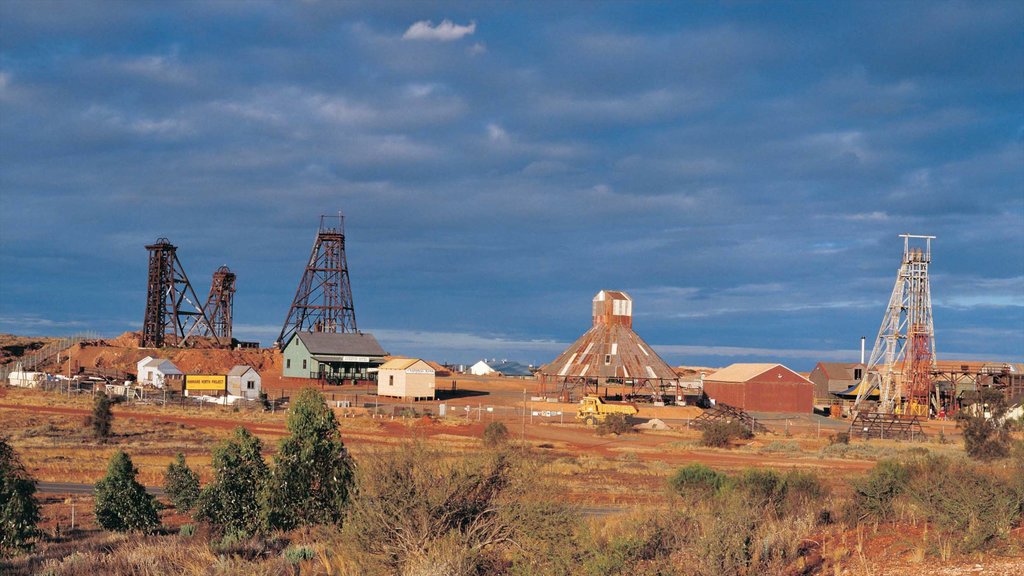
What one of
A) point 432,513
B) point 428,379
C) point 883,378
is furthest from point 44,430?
point 883,378

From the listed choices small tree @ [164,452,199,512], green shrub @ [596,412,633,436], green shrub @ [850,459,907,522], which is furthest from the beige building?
green shrub @ [850,459,907,522]

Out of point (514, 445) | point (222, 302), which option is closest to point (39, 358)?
point (222, 302)

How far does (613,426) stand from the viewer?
55.4 m

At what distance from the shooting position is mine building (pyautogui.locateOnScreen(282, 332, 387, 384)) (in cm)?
8625

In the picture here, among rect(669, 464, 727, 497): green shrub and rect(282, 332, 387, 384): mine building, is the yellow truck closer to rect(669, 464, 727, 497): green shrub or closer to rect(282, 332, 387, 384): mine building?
rect(282, 332, 387, 384): mine building

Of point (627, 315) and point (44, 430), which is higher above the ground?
point (627, 315)

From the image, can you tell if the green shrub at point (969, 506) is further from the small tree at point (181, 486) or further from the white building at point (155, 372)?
the white building at point (155, 372)

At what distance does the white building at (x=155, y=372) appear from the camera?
246ft

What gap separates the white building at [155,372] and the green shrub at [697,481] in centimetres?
6098

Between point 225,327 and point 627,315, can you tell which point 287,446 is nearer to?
point 627,315

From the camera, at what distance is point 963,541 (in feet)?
43.5

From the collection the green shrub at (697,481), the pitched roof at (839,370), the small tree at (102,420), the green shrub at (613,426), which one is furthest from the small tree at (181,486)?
the pitched roof at (839,370)

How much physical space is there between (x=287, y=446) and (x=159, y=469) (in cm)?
1980

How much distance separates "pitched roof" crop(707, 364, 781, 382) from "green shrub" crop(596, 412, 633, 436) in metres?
19.5
